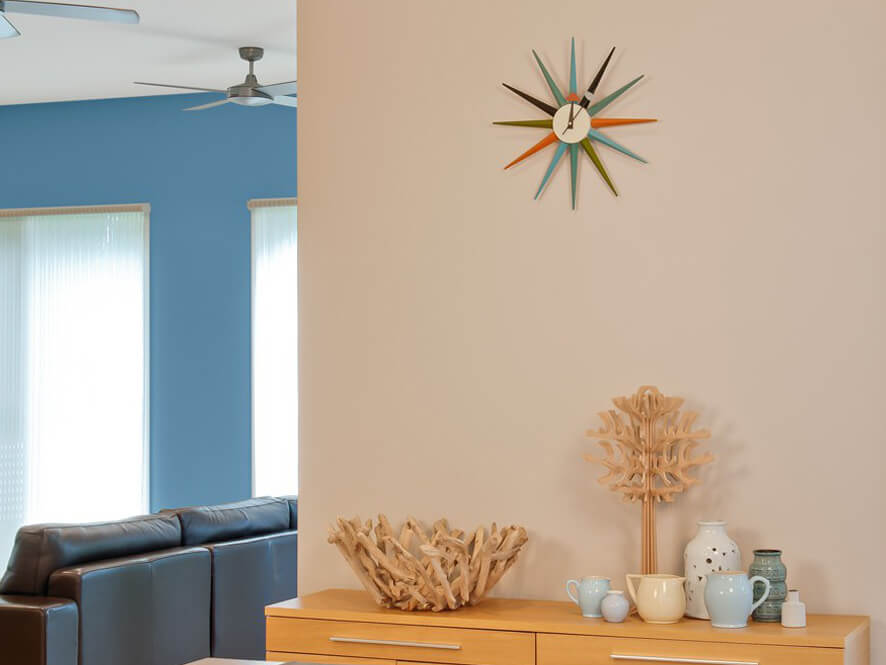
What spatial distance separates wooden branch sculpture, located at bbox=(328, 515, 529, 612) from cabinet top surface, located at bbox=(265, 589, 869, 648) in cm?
4

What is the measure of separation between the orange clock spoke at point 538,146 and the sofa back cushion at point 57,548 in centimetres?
192

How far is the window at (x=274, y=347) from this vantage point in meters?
6.31

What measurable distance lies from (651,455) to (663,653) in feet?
1.58

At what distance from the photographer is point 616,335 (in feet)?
9.21

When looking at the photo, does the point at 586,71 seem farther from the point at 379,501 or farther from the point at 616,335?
the point at 379,501

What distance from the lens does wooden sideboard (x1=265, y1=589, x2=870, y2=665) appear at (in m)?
2.27

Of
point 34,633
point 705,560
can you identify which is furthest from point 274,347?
point 705,560

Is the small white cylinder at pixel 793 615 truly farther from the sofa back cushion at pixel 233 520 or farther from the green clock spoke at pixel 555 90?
the sofa back cushion at pixel 233 520

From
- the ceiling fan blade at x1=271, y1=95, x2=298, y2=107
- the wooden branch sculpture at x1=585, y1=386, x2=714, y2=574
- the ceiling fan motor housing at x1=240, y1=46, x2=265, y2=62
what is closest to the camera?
the wooden branch sculpture at x1=585, y1=386, x2=714, y2=574

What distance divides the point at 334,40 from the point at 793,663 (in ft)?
6.65

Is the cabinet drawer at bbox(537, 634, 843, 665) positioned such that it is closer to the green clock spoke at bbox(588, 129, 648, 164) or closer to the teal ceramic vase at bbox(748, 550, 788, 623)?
the teal ceramic vase at bbox(748, 550, 788, 623)

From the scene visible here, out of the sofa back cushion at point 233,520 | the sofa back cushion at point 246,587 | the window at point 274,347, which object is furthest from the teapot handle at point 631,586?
the window at point 274,347

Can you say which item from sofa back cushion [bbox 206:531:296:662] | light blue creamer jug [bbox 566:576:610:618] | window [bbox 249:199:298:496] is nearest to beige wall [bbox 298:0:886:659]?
light blue creamer jug [bbox 566:576:610:618]

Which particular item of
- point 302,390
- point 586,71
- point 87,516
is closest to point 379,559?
point 302,390
